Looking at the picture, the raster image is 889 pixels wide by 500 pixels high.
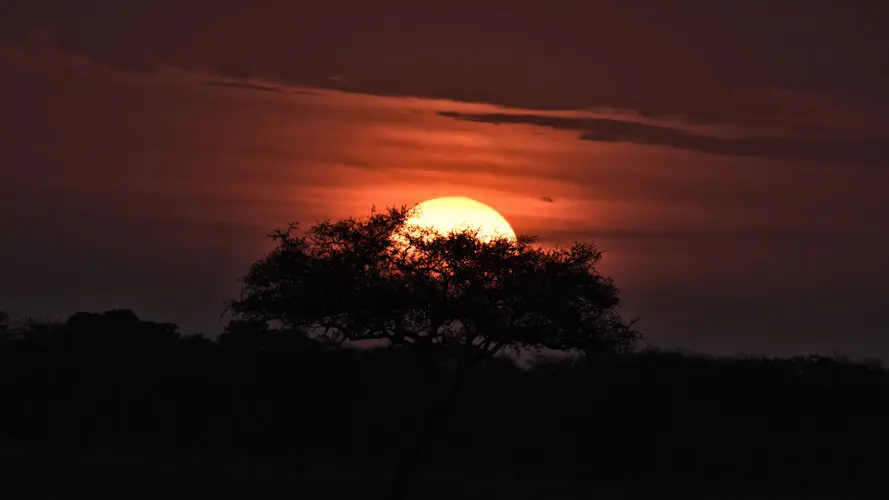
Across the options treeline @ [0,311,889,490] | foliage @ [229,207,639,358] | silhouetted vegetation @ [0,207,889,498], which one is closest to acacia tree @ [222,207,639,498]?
foliage @ [229,207,639,358]

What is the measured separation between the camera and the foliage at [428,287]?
5031 centimetres

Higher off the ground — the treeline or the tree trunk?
the treeline

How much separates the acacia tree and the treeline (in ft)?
86.7

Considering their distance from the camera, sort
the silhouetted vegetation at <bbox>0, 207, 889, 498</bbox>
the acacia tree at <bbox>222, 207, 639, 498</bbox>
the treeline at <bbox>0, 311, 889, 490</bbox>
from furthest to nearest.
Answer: the treeline at <bbox>0, 311, 889, 490</bbox> → the silhouetted vegetation at <bbox>0, 207, 889, 498</bbox> → the acacia tree at <bbox>222, 207, 639, 498</bbox>

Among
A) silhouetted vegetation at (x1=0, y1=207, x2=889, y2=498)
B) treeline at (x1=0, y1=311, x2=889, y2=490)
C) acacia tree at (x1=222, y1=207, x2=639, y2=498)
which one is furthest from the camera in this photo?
treeline at (x1=0, y1=311, x2=889, y2=490)

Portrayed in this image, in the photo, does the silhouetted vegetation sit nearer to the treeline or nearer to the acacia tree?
the treeline

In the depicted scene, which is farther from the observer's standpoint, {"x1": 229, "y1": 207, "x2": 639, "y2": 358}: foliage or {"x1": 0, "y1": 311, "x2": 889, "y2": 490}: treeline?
{"x1": 0, "y1": 311, "x2": 889, "y2": 490}: treeline

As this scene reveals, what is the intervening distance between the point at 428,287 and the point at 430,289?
0.34 feet

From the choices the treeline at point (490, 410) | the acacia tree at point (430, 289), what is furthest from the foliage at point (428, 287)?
the treeline at point (490, 410)

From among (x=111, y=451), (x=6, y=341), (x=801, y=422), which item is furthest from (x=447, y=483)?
(x=6, y=341)

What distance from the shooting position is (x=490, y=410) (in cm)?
8762

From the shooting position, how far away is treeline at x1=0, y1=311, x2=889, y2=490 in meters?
80.2

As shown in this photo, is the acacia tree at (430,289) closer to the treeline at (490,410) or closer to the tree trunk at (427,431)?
the tree trunk at (427,431)

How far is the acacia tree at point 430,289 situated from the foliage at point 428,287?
38 mm
